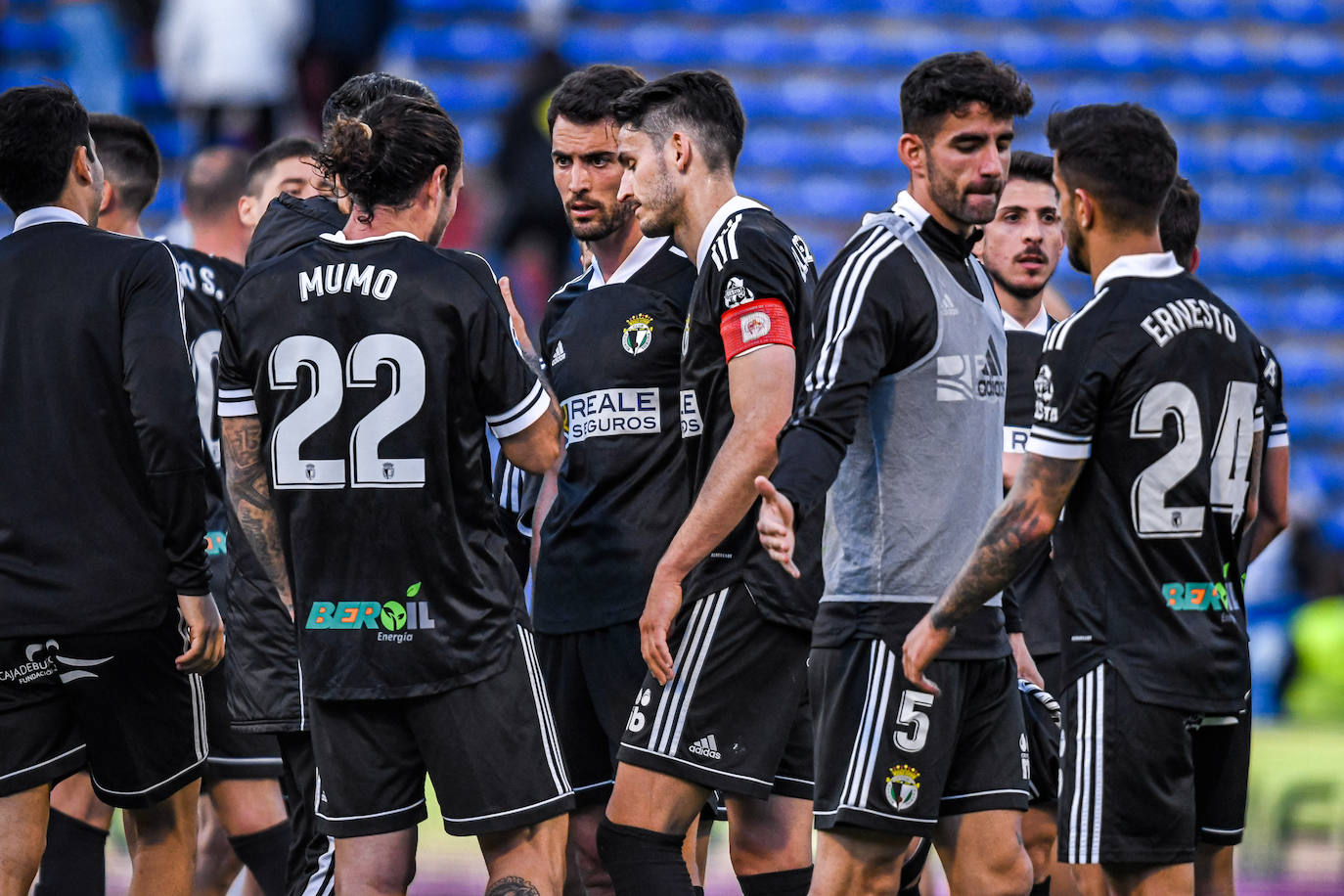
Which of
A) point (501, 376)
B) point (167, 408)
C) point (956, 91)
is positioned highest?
point (956, 91)

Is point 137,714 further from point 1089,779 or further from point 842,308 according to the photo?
point 1089,779

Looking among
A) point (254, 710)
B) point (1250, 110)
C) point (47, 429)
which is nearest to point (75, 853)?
point (254, 710)

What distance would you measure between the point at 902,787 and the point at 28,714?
2.55 m

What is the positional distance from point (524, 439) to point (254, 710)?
1.63 metres

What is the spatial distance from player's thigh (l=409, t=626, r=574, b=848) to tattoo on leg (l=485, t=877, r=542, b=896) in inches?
5.5

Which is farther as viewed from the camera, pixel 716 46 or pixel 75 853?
pixel 716 46

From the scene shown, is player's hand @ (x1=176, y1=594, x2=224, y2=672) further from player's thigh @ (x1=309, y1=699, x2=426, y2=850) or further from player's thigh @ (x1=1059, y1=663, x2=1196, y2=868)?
player's thigh @ (x1=1059, y1=663, x2=1196, y2=868)

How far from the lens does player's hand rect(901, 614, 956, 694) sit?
15.2 feet

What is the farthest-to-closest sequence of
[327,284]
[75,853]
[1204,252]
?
[1204,252] < [75,853] < [327,284]

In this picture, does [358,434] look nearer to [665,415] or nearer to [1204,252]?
[665,415]

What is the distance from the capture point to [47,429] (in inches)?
203

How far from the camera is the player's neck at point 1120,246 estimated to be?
489 centimetres

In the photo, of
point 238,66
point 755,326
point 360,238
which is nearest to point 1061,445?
point 755,326

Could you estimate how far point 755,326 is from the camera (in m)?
4.88
